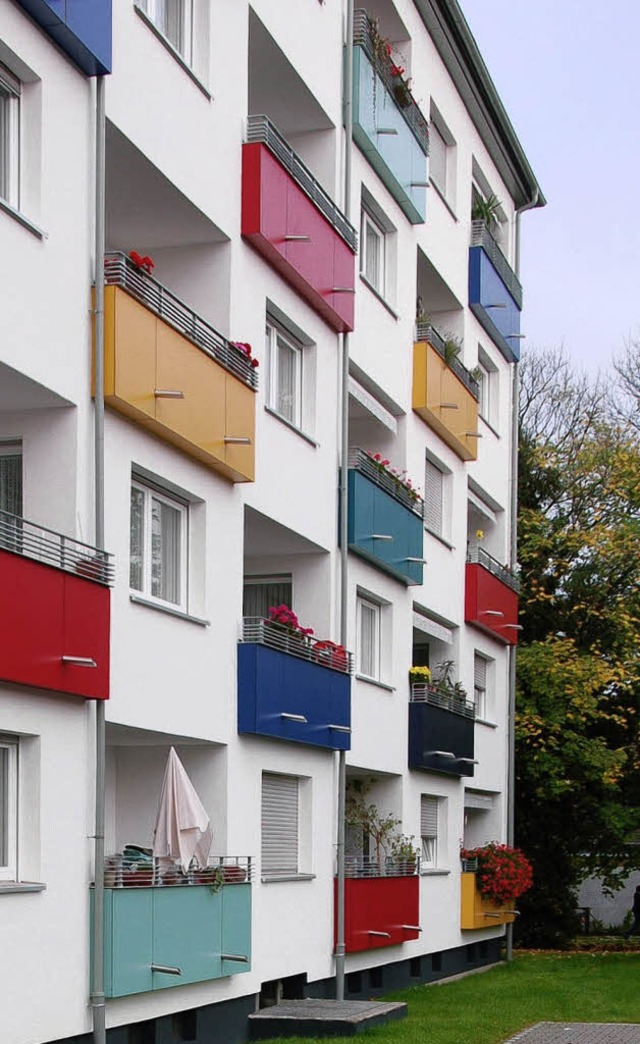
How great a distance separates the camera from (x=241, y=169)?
60.9ft

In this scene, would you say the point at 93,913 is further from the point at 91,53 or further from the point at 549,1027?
the point at 549,1027

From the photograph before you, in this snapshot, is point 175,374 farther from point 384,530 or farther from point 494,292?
point 494,292

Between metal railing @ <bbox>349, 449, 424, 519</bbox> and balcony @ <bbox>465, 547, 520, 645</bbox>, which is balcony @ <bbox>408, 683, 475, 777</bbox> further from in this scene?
metal railing @ <bbox>349, 449, 424, 519</bbox>

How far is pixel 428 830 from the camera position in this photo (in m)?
27.6

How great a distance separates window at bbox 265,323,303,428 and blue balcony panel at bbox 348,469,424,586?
159cm

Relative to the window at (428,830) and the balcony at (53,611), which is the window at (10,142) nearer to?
the balcony at (53,611)

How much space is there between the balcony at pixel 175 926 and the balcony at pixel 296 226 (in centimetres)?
677

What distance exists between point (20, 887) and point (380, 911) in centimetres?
1084

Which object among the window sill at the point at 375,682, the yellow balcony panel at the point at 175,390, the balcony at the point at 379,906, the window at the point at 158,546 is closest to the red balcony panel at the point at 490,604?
the window sill at the point at 375,682

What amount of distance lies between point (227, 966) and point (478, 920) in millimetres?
13218

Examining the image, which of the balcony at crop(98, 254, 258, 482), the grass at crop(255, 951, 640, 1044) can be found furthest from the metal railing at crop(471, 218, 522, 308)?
the balcony at crop(98, 254, 258, 482)

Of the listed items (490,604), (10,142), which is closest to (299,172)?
(10,142)

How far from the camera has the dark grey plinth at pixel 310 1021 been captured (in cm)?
1775

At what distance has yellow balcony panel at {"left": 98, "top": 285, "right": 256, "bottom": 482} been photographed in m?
14.9
